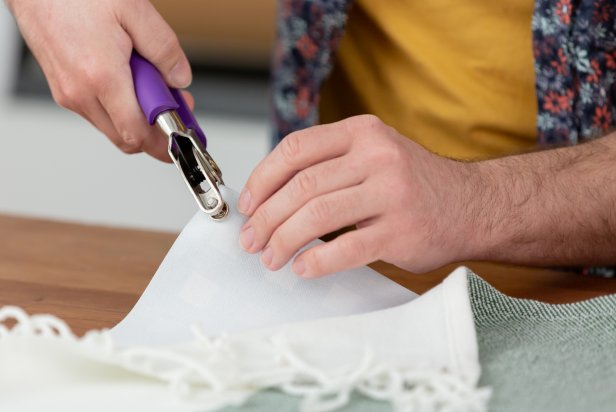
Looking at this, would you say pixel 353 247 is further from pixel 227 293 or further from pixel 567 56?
pixel 567 56

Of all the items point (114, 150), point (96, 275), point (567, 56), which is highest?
point (567, 56)

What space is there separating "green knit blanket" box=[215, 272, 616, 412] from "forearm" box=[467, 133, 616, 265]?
7 cm

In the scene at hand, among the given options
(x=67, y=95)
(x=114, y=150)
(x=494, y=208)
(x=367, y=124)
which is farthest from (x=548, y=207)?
(x=114, y=150)

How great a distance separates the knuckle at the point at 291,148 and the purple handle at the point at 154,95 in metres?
0.10

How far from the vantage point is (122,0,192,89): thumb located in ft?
2.44

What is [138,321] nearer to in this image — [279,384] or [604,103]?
[279,384]

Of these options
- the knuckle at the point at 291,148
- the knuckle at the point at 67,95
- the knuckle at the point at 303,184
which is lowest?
the knuckle at the point at 67,95

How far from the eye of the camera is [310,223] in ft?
2.00

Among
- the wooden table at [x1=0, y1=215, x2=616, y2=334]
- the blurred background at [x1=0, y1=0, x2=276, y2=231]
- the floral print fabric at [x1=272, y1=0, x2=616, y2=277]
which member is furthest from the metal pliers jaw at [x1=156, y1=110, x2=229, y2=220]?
the blurred background at [x1=0, y1=0, x2=276, y2=231]

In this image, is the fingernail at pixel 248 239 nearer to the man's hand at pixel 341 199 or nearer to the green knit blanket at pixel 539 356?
the man's hand at pixel 341 199

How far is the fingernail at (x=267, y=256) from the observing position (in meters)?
0.61

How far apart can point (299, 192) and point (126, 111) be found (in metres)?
0.21

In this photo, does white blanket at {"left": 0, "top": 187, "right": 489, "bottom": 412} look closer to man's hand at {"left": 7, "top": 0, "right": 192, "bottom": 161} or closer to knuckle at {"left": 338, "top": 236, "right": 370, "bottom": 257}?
knuckle at {"left": 338, "top": 236, "right": 370, "bottom": 257}

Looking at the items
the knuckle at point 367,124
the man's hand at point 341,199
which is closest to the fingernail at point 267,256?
the man's hand at point 341,199
